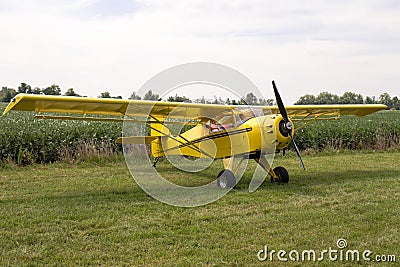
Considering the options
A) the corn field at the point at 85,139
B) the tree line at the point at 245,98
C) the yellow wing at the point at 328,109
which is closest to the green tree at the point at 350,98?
the tree line at the point at 245,98

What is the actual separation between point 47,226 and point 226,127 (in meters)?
4.34

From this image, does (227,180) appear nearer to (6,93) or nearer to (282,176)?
(282,176)

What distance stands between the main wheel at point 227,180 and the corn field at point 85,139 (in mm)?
5315

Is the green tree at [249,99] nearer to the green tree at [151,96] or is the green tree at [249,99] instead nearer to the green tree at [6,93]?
the green tree at [151,96]

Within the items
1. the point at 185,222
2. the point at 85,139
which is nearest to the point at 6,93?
the point at 85,139

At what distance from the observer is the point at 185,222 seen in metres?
6.43

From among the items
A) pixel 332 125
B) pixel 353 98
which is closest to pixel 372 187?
pixel 332 125

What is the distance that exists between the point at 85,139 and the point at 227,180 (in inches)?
269

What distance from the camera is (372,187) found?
897 cm

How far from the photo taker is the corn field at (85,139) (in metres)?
12.7

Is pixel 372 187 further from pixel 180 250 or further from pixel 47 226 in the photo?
pixel 47 226

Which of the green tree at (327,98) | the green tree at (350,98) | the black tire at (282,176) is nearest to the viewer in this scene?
the black tire at (282,176)

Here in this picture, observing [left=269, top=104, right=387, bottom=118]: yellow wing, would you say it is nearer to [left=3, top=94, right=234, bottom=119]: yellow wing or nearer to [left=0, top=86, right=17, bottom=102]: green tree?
[left=3, top=94, right=234, bottom=119]: yellow wing

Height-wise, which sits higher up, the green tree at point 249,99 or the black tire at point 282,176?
the green tree at point 249,99
